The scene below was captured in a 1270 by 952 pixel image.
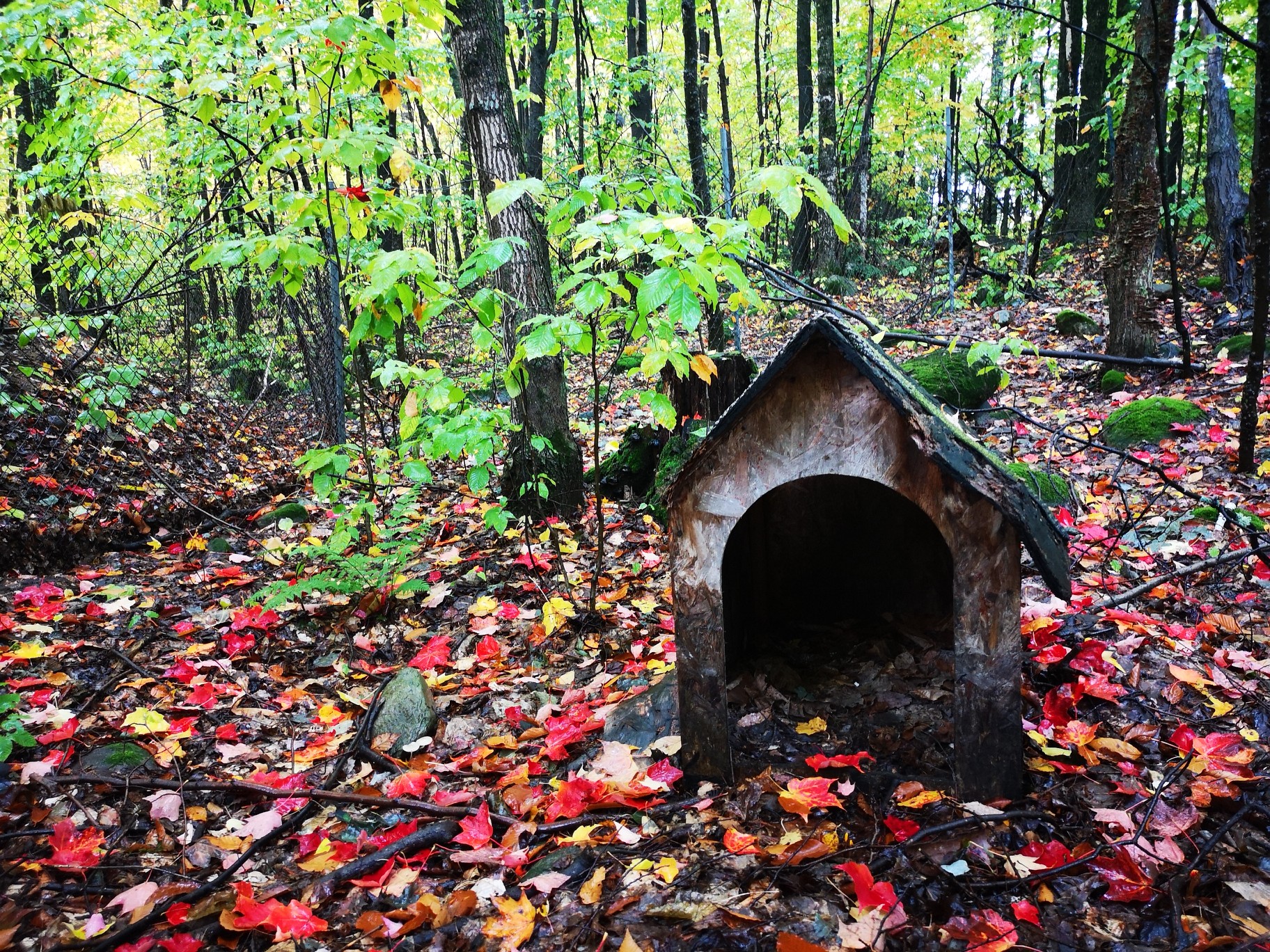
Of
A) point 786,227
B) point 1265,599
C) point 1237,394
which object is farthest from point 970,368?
point 786,227

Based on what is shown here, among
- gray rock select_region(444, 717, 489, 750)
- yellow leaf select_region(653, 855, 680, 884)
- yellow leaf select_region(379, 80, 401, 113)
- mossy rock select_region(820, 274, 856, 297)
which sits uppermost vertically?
yellow leaf select_region(379, 80, 401, 113)

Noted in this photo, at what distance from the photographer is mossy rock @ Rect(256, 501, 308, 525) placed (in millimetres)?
5828

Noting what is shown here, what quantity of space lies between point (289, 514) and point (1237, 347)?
827cm

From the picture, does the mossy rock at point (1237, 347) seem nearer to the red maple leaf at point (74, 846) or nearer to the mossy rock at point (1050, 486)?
the mossy rock at point (1050, 486)

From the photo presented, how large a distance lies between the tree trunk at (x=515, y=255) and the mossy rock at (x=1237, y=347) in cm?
587

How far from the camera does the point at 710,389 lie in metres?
5.77

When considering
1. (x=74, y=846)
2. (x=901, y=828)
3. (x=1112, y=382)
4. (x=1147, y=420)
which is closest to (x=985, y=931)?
(x=901, y=828)

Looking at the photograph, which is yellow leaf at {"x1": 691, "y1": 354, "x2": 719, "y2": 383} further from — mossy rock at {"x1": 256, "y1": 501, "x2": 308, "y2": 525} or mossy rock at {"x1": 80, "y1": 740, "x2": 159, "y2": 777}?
mossy rock at {"x1": 256, "y1": 501, "x2": 308, "y2": 525}

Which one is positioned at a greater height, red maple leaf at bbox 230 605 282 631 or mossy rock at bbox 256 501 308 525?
mossy rock at bbox 256 501 308 525

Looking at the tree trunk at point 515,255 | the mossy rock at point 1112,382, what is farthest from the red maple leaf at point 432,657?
the mossy rock at point 1112,382

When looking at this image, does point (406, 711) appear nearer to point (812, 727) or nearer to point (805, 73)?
point (812, 727)

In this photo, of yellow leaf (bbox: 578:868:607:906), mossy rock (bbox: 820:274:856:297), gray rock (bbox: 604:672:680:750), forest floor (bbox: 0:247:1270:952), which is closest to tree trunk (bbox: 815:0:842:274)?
mossy rock (bbox: 820:274:856:297)

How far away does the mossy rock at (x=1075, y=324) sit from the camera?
8516mm

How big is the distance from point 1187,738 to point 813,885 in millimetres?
1513
